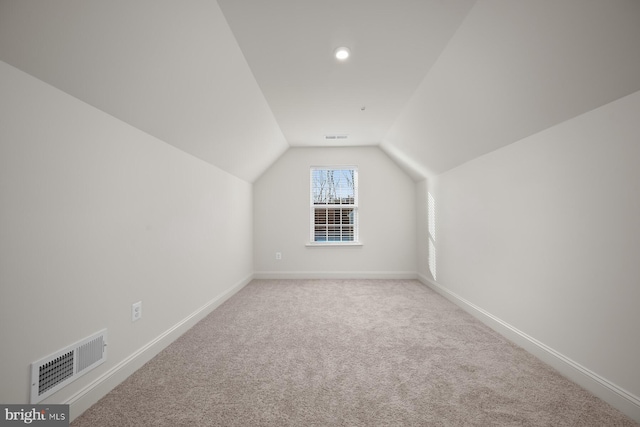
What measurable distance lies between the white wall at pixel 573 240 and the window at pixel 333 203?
8.46ft

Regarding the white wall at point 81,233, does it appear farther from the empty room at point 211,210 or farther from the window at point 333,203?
the window at point 333,203

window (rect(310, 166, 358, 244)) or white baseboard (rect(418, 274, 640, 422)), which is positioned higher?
window (rect(310, 166, 358, 244))

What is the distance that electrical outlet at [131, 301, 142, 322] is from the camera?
1944 mm

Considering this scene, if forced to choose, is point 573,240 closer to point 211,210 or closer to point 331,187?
point 211,210

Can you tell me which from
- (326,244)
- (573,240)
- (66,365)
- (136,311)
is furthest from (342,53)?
(326,244)

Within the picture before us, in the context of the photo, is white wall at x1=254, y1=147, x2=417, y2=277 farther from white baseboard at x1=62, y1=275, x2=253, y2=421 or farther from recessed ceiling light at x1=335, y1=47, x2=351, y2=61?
recessed ceiling light at x1=335, y1=47, x2=351, y2=61

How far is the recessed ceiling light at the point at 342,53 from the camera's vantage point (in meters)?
2.13

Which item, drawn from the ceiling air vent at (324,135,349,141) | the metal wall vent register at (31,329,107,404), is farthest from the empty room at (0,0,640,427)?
the ceiling air vent at (324,135,349,141)

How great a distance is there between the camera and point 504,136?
2412mm

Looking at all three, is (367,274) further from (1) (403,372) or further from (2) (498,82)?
(2) (498,82)

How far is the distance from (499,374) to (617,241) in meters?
1.13

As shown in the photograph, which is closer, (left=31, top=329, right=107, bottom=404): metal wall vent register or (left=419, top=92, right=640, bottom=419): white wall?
(left=31, top=329, right=107, bottom=404): metal wall vent register

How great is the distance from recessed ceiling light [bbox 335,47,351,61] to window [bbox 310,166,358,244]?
300 cm

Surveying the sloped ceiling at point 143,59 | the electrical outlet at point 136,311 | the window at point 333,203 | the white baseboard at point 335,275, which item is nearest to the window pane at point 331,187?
the window at point 333,203
